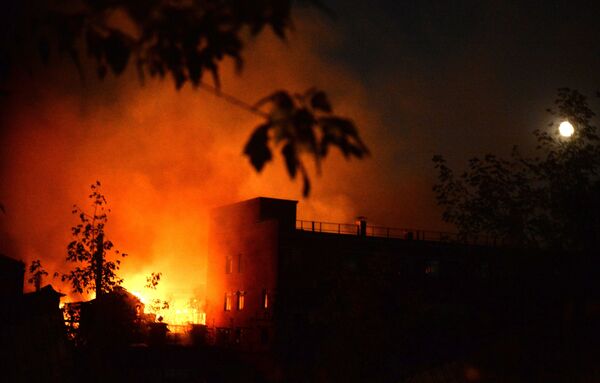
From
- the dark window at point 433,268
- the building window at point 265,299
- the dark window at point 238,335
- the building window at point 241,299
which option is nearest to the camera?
the building window at point 265,299

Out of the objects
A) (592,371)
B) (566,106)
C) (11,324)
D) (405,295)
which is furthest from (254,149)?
(405,295)

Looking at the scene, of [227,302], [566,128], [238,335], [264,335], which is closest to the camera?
[566,128]

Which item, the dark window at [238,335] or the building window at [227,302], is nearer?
the dark window at [238,335]

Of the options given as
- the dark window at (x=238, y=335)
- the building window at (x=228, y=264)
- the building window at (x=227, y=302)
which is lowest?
the dark window at (x=238, y=335)

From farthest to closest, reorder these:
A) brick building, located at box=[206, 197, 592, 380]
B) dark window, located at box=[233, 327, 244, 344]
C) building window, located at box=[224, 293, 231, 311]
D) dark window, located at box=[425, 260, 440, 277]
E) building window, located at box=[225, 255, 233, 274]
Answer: building window, located at box=[225, 255, 233, 274] → building window, located at box=[224, 293, 231, 311] → dark window, located at box=[425, 260, 440, 277] → dark window, located at box=[233, 327, 244, 344] → brick building, located at box=[206, 197, 592, 380]

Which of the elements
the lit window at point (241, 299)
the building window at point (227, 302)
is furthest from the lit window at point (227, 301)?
the lit window at point (241, 299)

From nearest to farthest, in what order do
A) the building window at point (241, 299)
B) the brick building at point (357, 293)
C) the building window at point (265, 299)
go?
1. the brick building at point (357, 293)
2. the building window at point (265, 299)
3. the building window at point (241, 299)

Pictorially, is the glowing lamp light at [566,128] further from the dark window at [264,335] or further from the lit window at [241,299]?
the lit window at [241,299]

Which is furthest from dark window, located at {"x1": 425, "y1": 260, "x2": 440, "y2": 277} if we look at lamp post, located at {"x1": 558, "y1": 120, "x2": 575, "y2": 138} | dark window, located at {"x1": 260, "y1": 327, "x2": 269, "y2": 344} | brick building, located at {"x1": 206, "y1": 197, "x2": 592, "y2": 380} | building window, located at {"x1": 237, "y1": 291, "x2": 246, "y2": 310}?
lamp post, located at {"x1": 558, "y1": 120, "x2": 575, "y2": 138}

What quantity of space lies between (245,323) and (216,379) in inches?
357

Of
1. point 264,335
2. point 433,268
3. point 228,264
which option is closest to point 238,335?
point 264,335

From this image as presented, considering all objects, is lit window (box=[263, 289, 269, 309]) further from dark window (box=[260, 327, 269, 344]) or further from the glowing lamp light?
the glowing lamp light

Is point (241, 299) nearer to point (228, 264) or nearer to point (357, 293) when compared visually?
point (228, 264)

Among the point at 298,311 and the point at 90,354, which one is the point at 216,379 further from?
the point at 90,354
